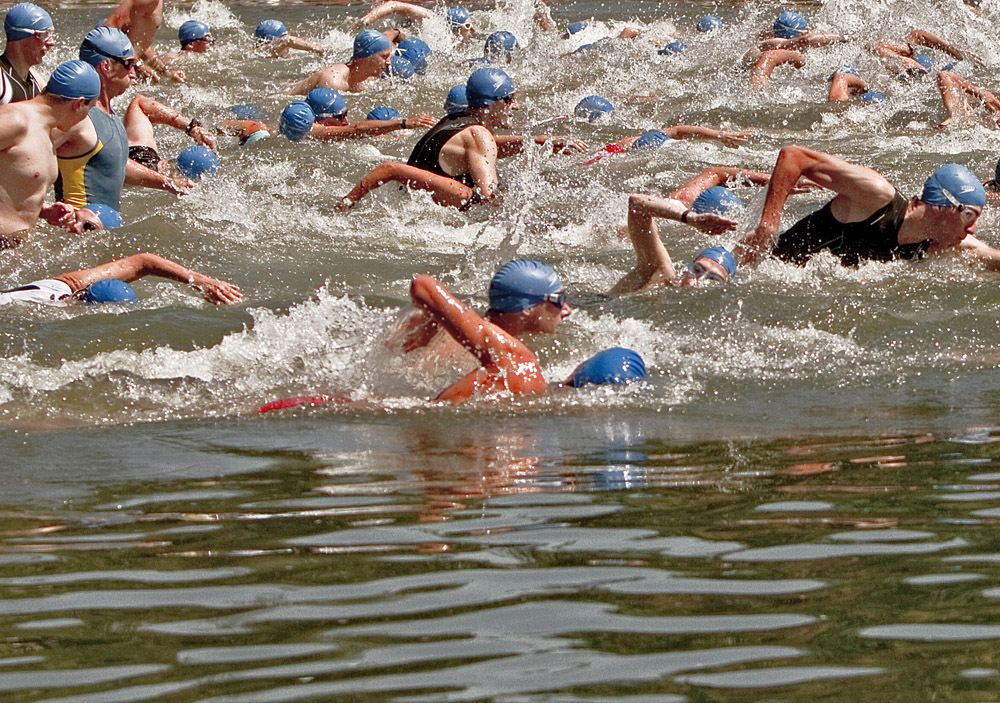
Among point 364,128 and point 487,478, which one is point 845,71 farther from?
point 487,478

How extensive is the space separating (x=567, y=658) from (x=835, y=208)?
5.86 m

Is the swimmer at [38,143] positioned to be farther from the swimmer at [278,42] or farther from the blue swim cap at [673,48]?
the blue swim cap at [673,48]

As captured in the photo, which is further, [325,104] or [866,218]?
[325,104]

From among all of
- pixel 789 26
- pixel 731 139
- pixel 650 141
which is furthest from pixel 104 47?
pixel 789 26

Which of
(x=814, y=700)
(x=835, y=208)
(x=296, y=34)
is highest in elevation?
(x=814, y=700)

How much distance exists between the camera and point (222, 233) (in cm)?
1028

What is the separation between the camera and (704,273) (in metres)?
8.41

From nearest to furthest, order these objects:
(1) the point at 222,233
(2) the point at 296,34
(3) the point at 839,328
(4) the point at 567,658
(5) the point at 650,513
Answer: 1. (4) the point at 567,658
2. (5) the point at 650,513
3. (3) the point at 839,328
4. (1) the point at 222,233
5. (2) the point at 296,34

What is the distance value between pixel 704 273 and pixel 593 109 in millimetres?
6792

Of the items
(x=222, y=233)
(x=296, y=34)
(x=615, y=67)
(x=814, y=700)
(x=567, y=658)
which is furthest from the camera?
(x=296, y=34)

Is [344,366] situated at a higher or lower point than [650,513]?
lower

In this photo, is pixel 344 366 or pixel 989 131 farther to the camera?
pixel 989 131

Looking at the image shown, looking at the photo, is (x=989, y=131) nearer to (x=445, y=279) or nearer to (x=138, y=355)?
(x=445, y=279)

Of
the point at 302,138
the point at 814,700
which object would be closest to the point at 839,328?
the point at 814,700
